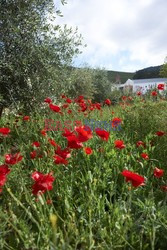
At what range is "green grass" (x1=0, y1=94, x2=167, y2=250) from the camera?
212 cm

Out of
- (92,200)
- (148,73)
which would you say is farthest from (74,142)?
(148,73)

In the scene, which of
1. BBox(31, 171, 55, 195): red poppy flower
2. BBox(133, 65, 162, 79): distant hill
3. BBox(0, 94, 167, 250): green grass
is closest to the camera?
BBox(31, 171, 55, 195): red poppy flower

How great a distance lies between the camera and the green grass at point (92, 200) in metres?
2.12

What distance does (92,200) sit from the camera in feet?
8.32

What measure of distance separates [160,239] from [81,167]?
1.38m

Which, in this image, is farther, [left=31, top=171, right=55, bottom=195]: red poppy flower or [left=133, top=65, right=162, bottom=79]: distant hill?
[left=133, top=65, right=162, bottom=79]: distant hill

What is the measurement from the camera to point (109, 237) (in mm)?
2230

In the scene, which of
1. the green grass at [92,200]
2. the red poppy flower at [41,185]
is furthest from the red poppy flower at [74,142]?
the red poppy flower at [41,185]

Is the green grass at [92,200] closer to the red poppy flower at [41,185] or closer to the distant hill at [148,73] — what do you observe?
the red poppy flower at [41,185]

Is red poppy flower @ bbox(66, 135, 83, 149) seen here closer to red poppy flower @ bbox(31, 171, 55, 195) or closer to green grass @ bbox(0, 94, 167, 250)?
green grass @ bbox(0, 94, 167, 250)

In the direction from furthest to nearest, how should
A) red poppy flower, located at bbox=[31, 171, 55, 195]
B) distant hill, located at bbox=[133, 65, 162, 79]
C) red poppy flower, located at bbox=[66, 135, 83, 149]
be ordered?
distant hill, located at bbox=[133, 65, 162, 79] → red poppy flower, located at bbox=[66, 135, 83, 149] → red poppy flower, located at bbox=[31, 171, 55, 195]

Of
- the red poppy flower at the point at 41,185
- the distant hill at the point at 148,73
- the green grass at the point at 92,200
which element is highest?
the red poppy flower at the point at 41,185

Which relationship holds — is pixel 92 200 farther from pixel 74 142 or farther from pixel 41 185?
pixel 41 185

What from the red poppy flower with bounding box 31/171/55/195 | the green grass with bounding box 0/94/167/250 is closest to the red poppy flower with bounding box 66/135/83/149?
the green grass with bounding box 0/94/167/250
